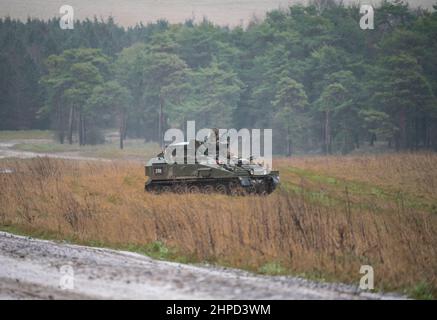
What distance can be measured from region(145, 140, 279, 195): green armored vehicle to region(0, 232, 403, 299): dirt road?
9.92 m

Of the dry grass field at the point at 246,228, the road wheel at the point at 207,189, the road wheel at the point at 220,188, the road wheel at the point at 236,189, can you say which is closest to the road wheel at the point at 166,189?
the dry grass field at the point at 246,228

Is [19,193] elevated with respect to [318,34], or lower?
lower

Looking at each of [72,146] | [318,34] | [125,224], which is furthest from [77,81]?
[125,224]

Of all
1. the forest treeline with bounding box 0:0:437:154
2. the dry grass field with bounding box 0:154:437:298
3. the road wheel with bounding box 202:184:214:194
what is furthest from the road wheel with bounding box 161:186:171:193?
the forest treeline with bounding box 0:0:437:154

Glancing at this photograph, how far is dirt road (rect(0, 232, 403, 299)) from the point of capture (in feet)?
32.4

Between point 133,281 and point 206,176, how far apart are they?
12679mm

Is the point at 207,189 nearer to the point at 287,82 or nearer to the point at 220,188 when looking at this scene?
the point at 220,188

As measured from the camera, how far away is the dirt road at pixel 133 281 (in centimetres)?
987

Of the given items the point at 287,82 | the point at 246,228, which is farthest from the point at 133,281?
the point at 287,82

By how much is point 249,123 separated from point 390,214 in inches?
2328

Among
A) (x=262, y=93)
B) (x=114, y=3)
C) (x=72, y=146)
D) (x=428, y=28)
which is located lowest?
(x=72, y=146)

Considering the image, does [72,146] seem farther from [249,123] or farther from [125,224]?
[125,224]

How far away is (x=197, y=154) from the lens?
936 inches

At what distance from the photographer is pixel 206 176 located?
76.4ft
